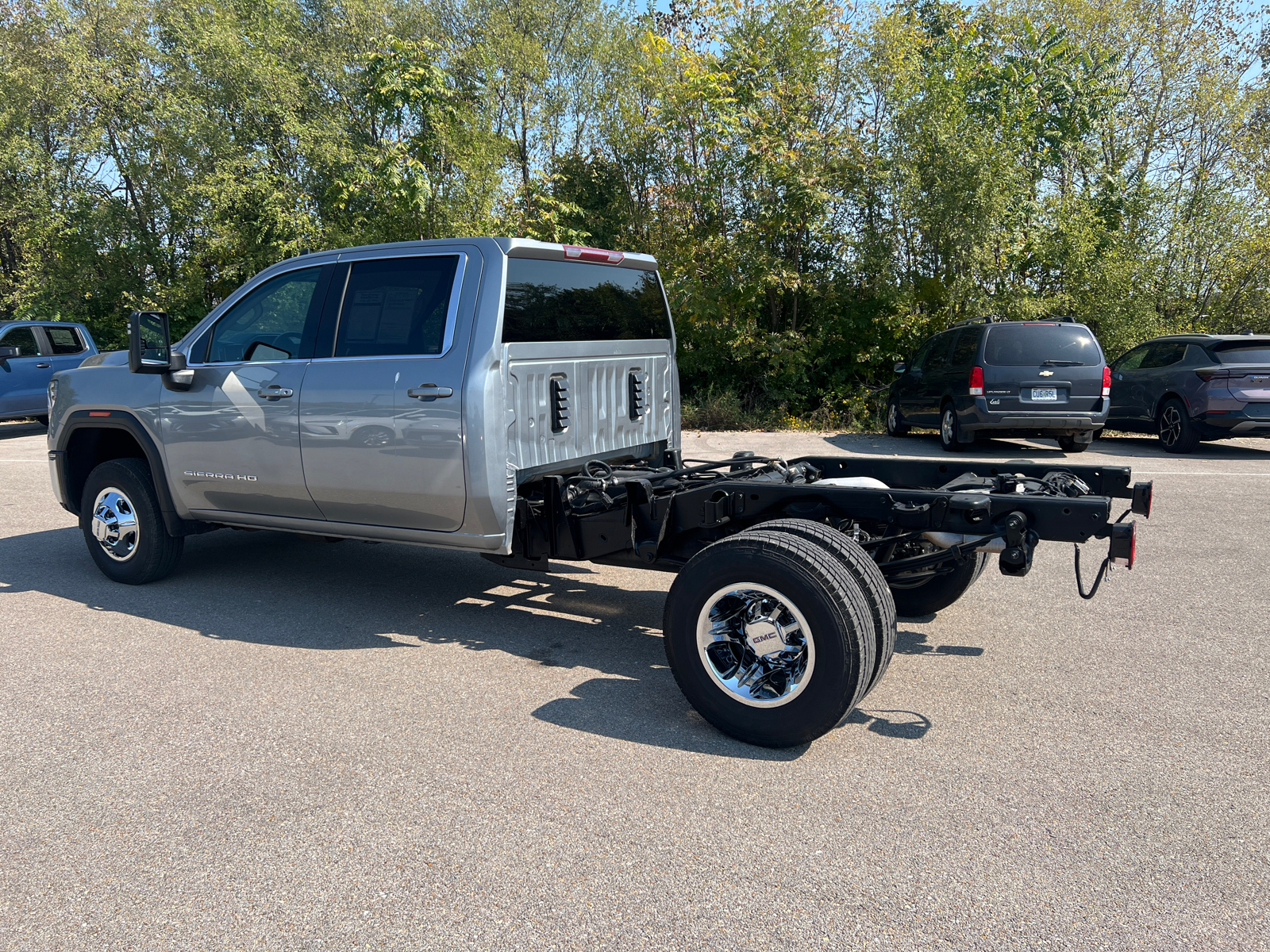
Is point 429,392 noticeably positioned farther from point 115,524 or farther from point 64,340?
point 64,340

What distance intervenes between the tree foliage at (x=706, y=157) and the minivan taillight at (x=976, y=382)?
4684 mm

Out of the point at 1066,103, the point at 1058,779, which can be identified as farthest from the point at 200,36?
the point at 1058,779

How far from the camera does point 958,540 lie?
398 centimetres

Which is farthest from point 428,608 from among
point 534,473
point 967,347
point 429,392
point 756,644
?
point 967,347

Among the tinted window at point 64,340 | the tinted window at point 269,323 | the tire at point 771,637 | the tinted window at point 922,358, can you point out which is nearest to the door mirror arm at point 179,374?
the tinted window at point 269,323

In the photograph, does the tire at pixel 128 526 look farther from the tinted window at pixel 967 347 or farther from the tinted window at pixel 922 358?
the tinted window at pixel 922 358

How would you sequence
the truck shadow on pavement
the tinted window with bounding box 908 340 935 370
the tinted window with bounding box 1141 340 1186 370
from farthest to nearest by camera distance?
the tinted window with bounding box 908 340 935 370 < the tinted window with bounding box 1141 340 1186 370 < the truck shadow on pavement

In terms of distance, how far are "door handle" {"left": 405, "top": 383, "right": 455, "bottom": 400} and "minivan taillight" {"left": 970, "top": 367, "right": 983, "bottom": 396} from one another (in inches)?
370

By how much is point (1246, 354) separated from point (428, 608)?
11.6m

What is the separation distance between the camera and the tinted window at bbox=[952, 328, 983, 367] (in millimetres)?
12578

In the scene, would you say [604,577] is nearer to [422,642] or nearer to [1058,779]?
[422,642]

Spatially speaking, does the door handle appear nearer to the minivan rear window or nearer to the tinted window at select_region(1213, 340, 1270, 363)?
the minivan rear window


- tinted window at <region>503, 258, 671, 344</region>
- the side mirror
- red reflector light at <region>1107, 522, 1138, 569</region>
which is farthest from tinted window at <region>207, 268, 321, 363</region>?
red reflector light at <region>1107, 522, 1138, 569</region>

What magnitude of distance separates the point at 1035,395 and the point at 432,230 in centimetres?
1238
